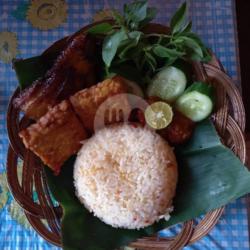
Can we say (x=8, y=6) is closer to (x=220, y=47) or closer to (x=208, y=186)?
(x=220, y=47)

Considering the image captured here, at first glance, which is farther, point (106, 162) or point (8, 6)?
point (8, 6)

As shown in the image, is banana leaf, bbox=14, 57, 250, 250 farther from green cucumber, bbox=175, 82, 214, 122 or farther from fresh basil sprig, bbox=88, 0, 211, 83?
fresh basil sprig, bbox=88, 0, 211, 83

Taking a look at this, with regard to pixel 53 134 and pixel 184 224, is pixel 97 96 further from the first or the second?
pixel 184 224

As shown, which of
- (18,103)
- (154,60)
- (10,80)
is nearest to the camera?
(18,103)

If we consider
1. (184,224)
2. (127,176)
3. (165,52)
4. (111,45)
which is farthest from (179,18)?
(184,224)

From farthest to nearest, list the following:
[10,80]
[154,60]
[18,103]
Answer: [10,80], [154,60], [18,103]

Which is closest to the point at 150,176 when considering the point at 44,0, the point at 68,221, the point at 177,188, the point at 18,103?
the point at 177,188

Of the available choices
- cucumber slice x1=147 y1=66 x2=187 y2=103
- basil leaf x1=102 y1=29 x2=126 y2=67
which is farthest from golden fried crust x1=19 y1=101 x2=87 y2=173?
cucumber slice x1=147 y1=66 x2=187 y2=103

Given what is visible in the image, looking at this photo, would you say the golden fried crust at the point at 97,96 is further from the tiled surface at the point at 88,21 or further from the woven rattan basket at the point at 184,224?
the tiled surface at the point at 88,21
